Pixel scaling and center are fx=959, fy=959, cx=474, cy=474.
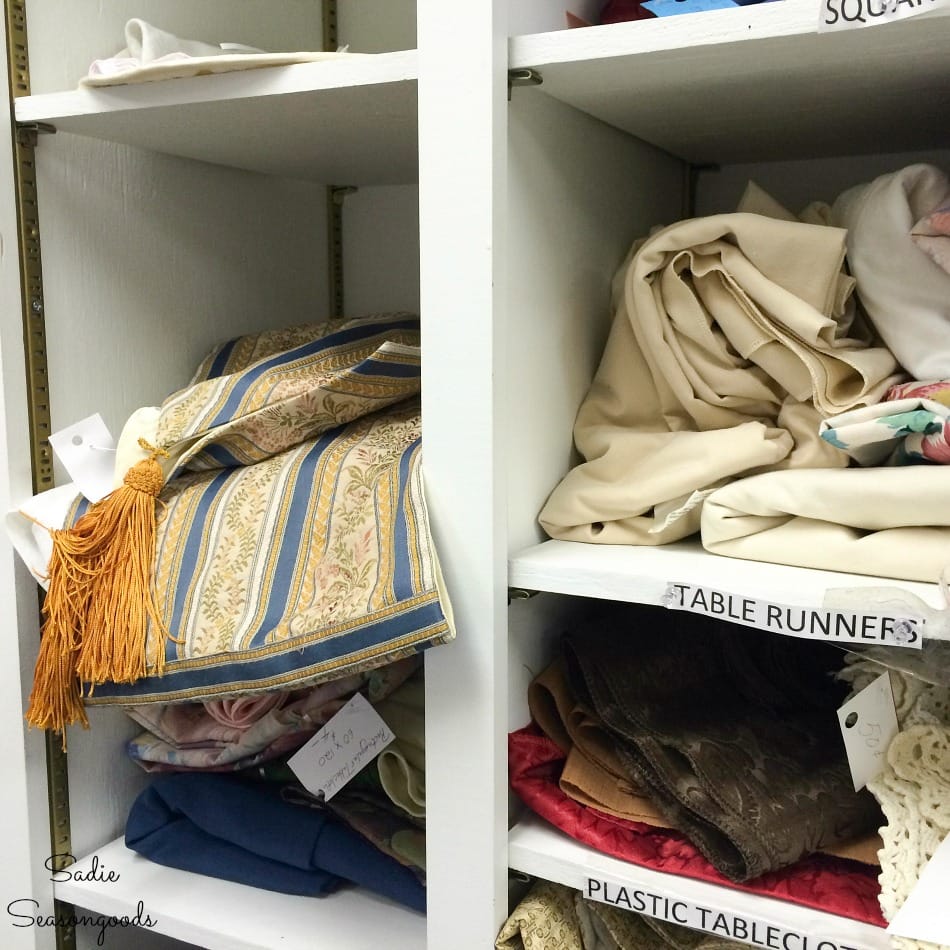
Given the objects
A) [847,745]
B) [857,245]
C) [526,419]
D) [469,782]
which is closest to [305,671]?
[469,782]

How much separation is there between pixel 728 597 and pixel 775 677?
27cm

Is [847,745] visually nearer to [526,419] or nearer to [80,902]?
[526,419]

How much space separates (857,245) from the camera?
0.78 m

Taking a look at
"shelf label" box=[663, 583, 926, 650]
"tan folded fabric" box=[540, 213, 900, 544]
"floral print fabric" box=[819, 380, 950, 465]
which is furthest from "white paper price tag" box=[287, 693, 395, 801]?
"floral print fabric" box=[819, 380, 950, 465]

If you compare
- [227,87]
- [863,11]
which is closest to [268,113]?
[227,87]

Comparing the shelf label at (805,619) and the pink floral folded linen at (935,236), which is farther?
the pink floral folded linen at (935,236)

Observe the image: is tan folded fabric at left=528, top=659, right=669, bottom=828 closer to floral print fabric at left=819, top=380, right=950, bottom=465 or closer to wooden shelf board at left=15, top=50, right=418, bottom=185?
floral print fabric at left=819, top=380, right=950, bottom=465

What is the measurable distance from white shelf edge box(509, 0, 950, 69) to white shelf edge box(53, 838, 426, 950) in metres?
0.76

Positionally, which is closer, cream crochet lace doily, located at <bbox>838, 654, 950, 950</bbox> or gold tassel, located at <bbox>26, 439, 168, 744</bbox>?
cream crochet lace doily, located at <bbox>838, 654, 950, 950</bbox>

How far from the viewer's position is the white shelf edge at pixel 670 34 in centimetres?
60

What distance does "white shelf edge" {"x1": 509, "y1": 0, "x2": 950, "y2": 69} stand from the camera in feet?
1.95

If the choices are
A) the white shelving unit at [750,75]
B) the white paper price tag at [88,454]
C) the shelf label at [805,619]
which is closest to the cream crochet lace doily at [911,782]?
the shelf label at [805,619]

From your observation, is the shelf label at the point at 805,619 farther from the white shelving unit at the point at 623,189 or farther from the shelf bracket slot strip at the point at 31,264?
the shelf bracket slot strip at the point at 31,264

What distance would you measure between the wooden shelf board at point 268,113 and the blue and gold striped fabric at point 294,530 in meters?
0.20
